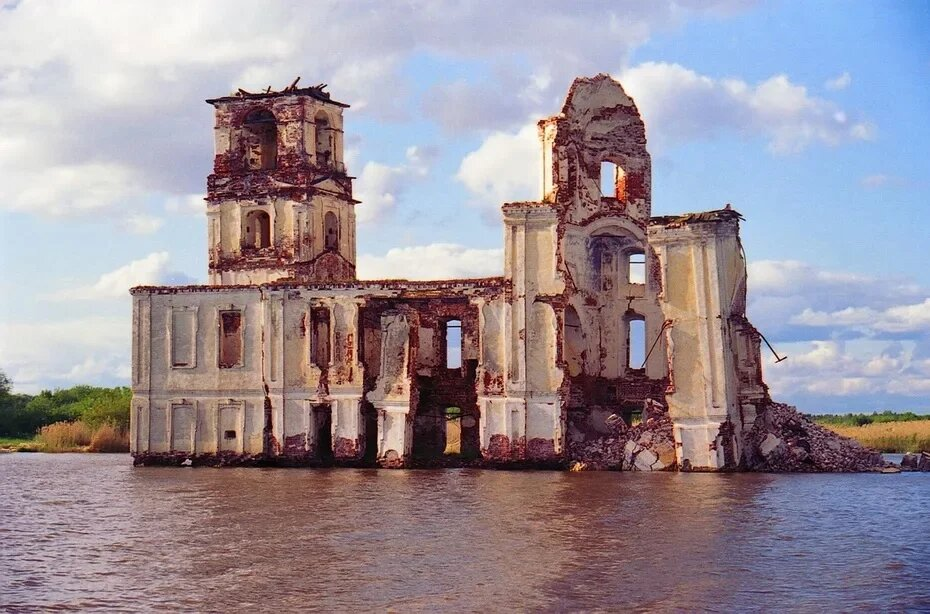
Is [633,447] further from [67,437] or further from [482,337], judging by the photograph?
[67,437]

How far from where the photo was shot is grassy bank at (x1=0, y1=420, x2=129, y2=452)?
46.3 metres

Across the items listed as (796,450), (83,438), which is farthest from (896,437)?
(83,438)

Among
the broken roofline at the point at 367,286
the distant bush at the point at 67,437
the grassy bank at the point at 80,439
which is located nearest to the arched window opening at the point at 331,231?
the broken roofline at the point at 367,286

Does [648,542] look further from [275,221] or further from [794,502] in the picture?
[275,221]

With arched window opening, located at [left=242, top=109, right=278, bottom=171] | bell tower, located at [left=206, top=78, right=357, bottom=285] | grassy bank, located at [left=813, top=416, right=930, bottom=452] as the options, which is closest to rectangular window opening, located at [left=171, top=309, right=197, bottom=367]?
Result: bell tower, located at [left=206, top=78, right=357, bottom=285]

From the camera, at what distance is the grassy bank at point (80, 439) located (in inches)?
1825

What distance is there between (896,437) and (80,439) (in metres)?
28.0

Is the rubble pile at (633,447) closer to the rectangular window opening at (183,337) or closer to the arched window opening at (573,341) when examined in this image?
the arched window opening at (573,341)

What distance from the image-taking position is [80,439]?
4788 cm

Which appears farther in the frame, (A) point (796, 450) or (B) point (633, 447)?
(B) point (633, 447)

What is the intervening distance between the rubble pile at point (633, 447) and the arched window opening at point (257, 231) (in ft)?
41.3

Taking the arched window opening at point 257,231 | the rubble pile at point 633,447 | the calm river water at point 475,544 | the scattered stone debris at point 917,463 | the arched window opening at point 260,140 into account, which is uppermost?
the arched window opening at point 260,140

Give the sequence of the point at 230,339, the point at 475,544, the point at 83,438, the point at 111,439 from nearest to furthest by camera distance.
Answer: the point at 475,544
the point at 230,339
the point at 111,439
the point at 83,438

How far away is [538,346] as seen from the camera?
1319 inches
